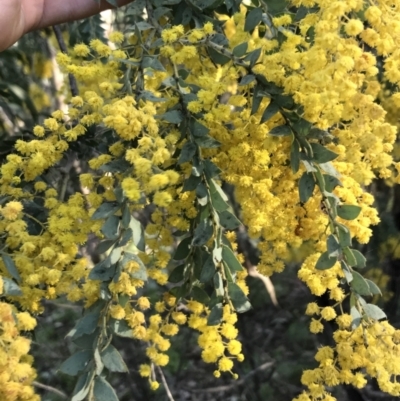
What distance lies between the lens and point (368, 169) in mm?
1098

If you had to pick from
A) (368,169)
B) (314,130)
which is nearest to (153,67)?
(314,130)

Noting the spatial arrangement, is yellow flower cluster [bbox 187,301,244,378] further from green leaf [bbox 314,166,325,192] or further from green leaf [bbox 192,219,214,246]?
green leaf [bbox 314,166,325,192]

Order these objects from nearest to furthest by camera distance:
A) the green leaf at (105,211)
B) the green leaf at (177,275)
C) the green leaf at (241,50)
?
the green leaf at (105,211) → the green leaf at (241,50) → the green leaf at (177,275)

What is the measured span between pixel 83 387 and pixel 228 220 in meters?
0.37

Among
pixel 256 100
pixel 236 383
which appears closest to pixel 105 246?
pixel 256 100

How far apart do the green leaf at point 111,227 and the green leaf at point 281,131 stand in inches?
12.2

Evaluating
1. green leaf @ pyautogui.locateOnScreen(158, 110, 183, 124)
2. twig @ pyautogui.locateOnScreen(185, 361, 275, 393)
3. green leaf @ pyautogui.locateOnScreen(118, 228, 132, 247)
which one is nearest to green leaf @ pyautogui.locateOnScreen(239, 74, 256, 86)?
green leaf @ pyautogui.locateOnScreen(158, 110, 183, 124)

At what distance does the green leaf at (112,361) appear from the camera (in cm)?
88

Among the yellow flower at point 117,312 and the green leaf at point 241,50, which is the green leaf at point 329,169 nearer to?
the green leaf at point 241,50

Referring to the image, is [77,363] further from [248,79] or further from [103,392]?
[248,79]

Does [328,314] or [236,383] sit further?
[236,383]

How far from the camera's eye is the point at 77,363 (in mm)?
897

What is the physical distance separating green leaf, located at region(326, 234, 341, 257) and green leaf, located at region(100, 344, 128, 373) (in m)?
0.39

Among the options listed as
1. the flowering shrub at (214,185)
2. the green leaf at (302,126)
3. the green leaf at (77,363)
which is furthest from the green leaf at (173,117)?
the green leaf at (77,363)
